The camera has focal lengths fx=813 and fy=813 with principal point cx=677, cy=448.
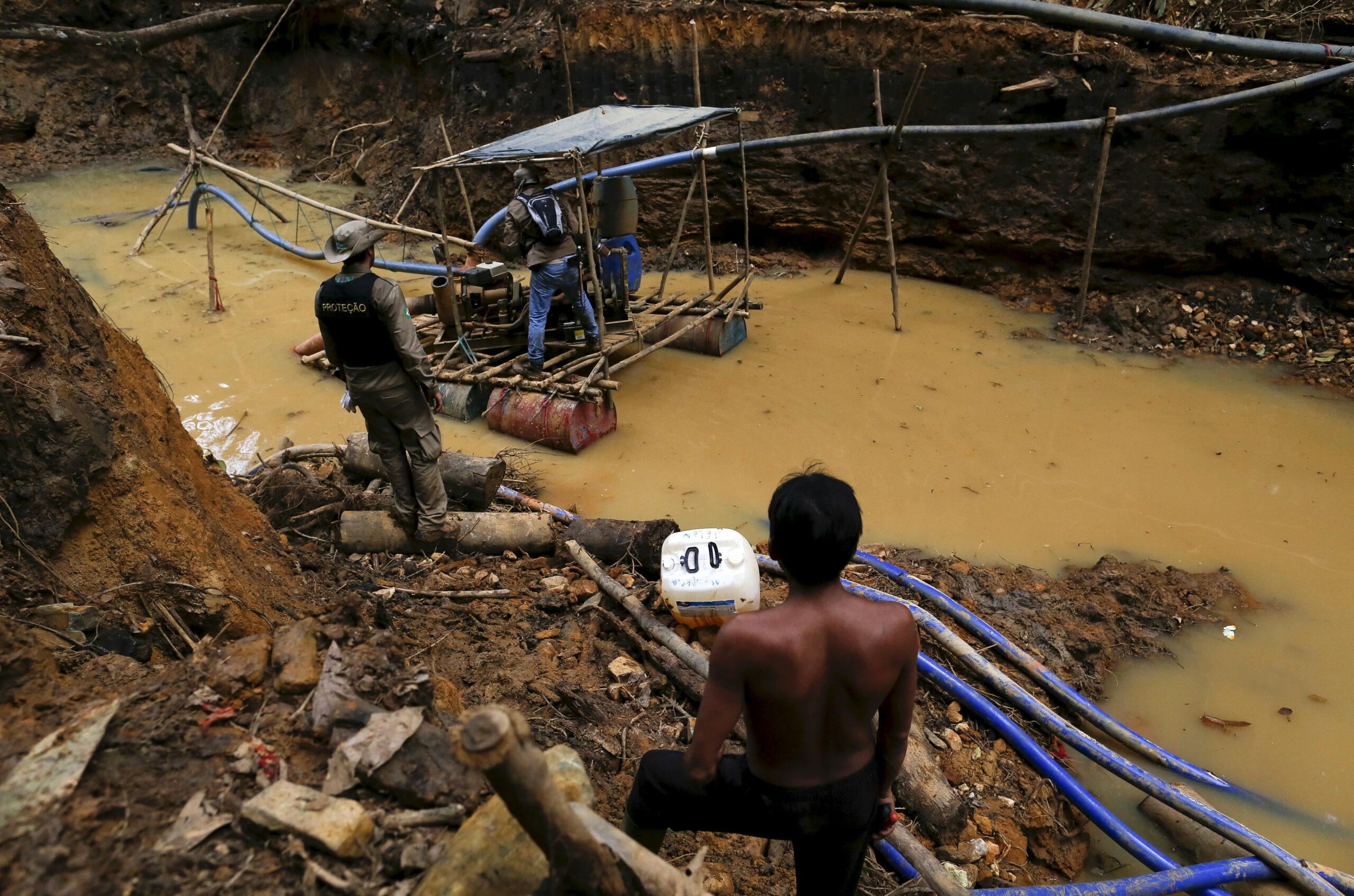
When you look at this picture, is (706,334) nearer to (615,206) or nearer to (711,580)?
(615,206)

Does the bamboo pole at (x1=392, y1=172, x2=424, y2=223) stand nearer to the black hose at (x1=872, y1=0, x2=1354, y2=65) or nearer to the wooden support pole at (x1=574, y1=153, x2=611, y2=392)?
the wooden support pole at (x1=574, y1=153, x2=611, y2=392)

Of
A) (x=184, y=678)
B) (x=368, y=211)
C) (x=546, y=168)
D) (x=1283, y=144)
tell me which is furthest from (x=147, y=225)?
(x=1283, y=144)

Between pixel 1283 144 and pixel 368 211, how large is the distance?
11767 mm

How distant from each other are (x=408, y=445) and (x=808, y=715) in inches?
147

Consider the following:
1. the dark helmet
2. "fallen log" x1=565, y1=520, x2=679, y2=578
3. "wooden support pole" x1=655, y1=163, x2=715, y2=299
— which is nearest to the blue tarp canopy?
the dark helmet

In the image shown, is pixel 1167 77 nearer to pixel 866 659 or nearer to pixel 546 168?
pixel 546 168

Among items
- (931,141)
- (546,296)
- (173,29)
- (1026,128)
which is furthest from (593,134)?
(173,29)

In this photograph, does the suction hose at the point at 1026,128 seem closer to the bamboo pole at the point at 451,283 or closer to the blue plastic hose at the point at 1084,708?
the bamboo pole at the point at 451,283

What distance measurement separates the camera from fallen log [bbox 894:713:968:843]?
10.7ft

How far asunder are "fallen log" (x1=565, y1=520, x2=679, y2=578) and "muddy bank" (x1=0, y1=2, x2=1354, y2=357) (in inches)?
254

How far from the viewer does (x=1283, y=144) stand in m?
7.89

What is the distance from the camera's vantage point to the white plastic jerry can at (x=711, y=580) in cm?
386

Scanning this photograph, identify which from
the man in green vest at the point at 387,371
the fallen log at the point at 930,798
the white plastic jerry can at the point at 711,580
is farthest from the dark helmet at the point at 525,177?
the fallen log at the point at 930,798

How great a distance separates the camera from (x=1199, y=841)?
335 centimetres
